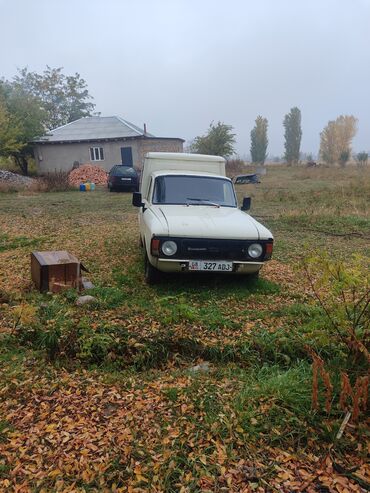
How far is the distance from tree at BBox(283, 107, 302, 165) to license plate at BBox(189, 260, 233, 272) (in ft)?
202

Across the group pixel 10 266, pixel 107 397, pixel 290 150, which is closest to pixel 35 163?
pixel 10 266

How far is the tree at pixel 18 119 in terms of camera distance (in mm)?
25641

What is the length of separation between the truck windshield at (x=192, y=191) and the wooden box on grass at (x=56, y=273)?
1.76 metres

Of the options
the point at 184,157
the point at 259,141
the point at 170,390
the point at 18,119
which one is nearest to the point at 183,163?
the point at 184,157

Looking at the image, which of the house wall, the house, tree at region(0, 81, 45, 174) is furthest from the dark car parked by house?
the house wall

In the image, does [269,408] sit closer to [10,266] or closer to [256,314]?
[256,314]

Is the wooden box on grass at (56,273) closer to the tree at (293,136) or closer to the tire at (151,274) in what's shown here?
the tire at (151,274)

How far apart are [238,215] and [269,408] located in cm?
332

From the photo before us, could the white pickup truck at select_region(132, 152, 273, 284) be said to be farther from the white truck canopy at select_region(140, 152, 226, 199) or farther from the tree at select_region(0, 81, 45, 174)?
the tree at select_region(0, 81, 45, 174)

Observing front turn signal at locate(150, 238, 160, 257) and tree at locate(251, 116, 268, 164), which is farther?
tree at locate(251, 116, 268, 164)

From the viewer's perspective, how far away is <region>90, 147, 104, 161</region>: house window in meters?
31.6

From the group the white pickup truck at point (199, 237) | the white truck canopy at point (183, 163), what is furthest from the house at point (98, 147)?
the white pickup truck at point (199, 237)

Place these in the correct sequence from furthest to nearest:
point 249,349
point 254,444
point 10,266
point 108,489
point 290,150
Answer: point 290,150 → point 10,266 → point 249,349 → point 254,444 → point 108,489

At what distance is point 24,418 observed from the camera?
277 cm
